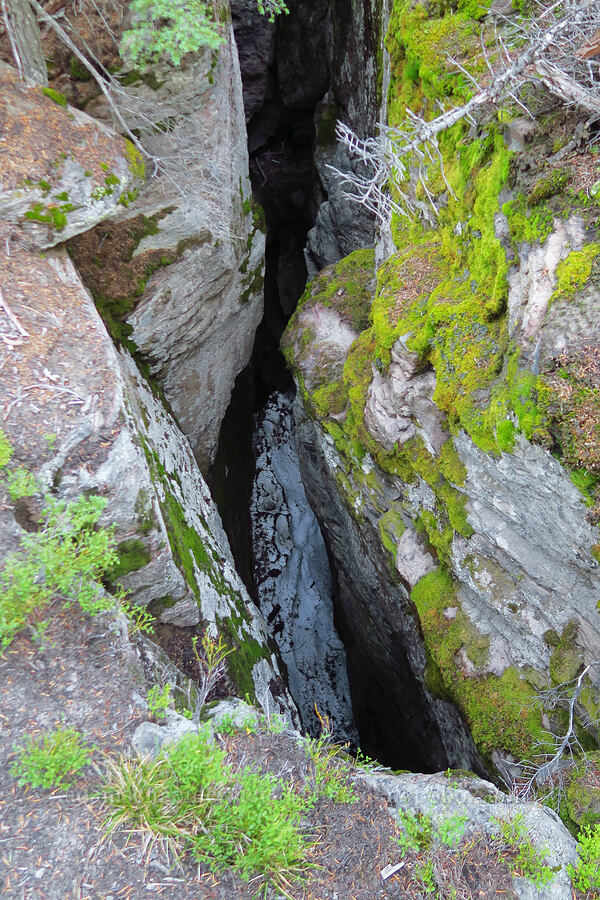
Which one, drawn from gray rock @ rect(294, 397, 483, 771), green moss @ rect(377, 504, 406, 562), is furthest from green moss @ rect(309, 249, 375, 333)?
green moss @ rect(377, 504, 406, 562)

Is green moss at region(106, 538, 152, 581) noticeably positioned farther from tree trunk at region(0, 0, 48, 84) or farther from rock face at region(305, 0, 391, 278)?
Result: rock face at region(305, 0, 391, 278)

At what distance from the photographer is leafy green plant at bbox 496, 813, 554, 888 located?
10.0ft

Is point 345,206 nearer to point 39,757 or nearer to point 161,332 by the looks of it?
point 161,332

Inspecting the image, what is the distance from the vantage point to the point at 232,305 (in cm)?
804

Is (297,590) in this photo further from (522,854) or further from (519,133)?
(519,133)

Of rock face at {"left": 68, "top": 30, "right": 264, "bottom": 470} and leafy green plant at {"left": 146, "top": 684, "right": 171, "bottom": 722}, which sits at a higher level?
rock face at {"left": 68, "top": 30, "right": 264, "bottom": 470}

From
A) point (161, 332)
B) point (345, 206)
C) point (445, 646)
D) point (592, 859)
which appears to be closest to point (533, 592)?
point (445, 646)

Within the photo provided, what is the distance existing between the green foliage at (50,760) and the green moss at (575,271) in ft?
14.5

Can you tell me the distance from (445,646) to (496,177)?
4.43m

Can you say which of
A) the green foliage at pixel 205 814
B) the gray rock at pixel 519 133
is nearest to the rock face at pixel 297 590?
the green foliage at pixel 205 814

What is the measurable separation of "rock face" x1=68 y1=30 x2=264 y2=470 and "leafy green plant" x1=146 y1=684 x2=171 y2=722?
4214 mm

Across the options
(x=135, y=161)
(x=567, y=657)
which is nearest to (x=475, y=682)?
(x=567, y=657)

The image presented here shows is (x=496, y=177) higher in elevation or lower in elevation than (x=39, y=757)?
higher

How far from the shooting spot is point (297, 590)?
10.8m
